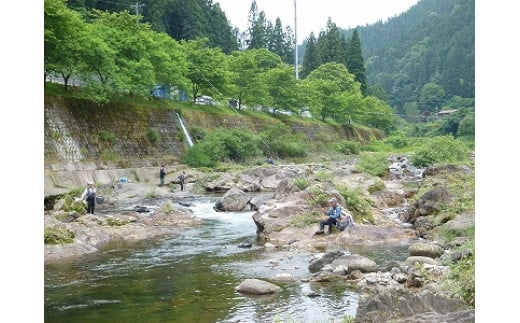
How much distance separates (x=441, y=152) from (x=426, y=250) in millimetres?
20202

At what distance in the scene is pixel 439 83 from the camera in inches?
3137

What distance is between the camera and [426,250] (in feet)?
34.8

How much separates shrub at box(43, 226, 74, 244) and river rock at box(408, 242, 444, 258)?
821 cm

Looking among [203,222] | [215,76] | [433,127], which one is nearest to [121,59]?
[215,76]

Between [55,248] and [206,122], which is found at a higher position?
[206,122]

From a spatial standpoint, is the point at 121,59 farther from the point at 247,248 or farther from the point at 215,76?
the point at 247,248

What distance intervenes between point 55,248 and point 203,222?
19.4ft

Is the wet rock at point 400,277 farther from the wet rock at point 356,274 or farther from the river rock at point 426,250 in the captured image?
the river rock at point 426,250

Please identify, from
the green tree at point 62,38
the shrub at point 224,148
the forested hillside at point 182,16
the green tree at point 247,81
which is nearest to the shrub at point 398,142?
the green tree at point 247,81

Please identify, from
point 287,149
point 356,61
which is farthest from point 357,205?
point 356,61

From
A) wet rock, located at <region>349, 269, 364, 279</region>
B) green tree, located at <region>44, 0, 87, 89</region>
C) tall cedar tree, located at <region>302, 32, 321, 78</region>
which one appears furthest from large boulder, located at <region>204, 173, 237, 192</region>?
tall cedar tree, located at <region>302, 32, 321, 78</region>

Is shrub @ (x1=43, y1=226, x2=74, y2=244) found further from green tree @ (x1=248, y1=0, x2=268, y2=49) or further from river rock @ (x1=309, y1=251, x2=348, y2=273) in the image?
green tree @ (x1=248, y1=0, x2=268, y2=49)

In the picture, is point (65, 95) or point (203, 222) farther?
point (65, 95)

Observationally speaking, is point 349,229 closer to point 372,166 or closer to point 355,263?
point 355,263
